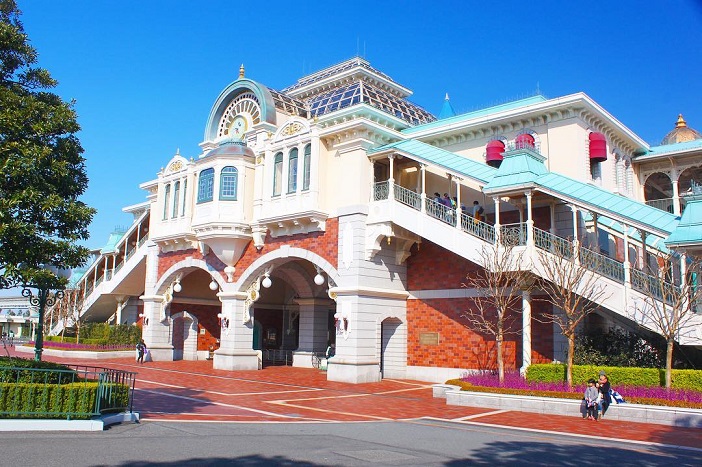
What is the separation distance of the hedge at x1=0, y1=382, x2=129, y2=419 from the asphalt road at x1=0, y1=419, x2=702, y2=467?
54 centimetres

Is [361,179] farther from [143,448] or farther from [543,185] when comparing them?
[143,448]

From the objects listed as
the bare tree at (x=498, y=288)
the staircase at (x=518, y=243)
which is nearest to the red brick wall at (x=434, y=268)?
the bare tree at (x=498, y=288)

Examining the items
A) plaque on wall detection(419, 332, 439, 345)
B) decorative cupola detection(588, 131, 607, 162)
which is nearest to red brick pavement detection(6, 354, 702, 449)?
plaque on wall detection(419, 332, 439, 345)

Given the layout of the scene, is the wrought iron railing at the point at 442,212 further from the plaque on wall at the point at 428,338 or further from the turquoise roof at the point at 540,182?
the plaque on wall at the point at 428,338

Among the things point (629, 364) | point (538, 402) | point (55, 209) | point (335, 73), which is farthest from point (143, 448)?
point (335, 73)

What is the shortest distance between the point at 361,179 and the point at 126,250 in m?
20.8

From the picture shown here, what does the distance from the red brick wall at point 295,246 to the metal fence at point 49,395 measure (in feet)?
43.6

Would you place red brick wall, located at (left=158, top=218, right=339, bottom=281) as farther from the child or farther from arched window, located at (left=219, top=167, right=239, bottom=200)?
the child

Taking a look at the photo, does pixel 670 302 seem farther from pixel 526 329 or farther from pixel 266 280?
pixel 266 280

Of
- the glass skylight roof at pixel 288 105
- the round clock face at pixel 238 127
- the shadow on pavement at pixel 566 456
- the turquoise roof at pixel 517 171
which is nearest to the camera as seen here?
the shadow on pavement at pixel 566 456

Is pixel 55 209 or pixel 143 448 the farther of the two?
pixel 55 209

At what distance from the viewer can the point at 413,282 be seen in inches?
984

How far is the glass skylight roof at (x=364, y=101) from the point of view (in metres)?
28.9

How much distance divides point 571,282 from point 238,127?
19561mm
